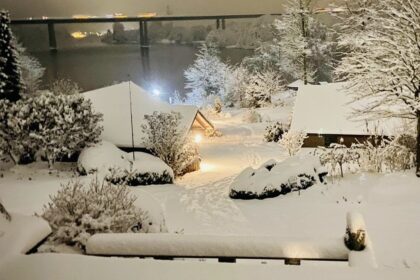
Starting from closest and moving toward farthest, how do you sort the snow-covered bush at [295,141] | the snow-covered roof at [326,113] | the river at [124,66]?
the snow-covered bush at [295,141], the snow-covered roof at [326,113], the river at [124,66]

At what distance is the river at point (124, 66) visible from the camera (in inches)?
2338

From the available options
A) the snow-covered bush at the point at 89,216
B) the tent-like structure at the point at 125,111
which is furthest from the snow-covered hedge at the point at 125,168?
the snow-covered bush at the point at 89,216

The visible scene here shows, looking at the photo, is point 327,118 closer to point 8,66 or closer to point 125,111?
point 125,111

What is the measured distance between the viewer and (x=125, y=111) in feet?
78.7

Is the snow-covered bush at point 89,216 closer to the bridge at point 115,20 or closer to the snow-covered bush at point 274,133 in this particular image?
the snow-covered bush at point 274,133

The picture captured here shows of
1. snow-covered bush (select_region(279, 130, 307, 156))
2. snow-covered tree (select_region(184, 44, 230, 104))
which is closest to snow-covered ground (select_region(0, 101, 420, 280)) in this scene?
snow-covered bush (select_region(279, 130, 307, 156))

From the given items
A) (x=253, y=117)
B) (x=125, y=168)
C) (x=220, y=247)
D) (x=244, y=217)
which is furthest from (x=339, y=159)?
(x=253, y=117)

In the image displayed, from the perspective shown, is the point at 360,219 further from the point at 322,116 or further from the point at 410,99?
the point at 322,116

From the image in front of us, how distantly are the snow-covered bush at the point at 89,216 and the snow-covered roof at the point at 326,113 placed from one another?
612 inches

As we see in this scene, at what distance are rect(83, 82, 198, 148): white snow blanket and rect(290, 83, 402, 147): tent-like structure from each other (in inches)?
229

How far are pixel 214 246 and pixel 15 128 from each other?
51.8 feet

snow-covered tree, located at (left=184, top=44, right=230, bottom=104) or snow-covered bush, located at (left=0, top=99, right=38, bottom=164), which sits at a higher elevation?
snow-covered tree, located at (left=184, top=44, right=230, bottom=104)

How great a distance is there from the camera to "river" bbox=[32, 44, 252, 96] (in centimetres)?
5938

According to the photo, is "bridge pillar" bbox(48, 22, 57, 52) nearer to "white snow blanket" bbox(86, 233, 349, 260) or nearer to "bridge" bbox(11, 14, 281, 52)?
"bridge" bbox(11, 14, 281, 52)
